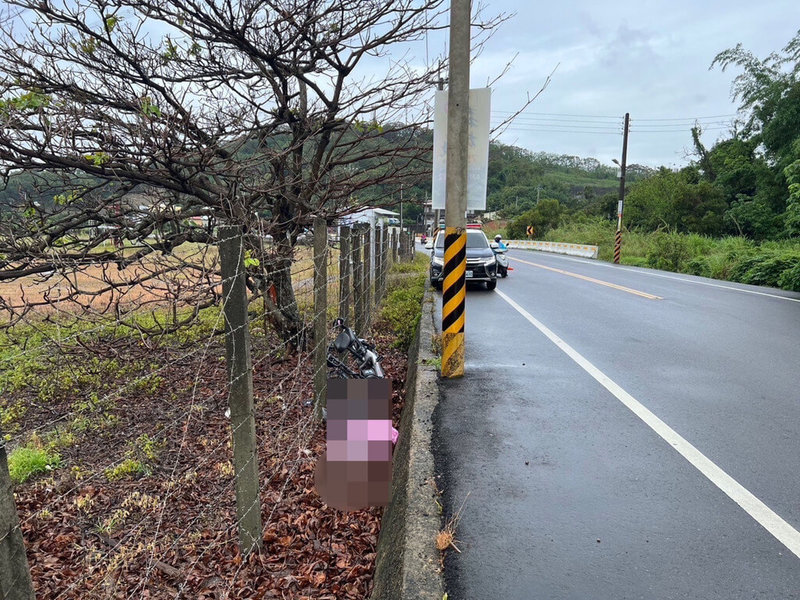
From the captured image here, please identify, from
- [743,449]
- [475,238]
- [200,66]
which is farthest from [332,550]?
[475,238]

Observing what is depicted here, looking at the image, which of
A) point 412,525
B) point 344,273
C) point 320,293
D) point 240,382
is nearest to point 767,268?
point 344,273

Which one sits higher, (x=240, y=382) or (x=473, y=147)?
(x=473, y=147)

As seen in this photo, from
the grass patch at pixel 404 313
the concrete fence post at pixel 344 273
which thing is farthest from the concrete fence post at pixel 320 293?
the grass patch at pixel 404 313

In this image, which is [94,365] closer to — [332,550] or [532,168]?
[332,550]

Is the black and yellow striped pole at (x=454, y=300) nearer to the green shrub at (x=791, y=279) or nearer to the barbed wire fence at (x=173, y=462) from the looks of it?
the barbed wire fence at (x=173, y=462)

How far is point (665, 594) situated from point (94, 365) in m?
6.69

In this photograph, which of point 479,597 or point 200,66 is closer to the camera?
point 479,597

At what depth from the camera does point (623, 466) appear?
3721mm

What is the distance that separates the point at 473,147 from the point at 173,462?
14.3ft

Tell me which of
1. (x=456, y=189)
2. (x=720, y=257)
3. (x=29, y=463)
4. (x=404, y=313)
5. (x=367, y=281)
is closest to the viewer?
(x=29, y=463)

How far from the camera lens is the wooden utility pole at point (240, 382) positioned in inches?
106

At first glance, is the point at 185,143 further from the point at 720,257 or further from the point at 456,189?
the point at 720,257

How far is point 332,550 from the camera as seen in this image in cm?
342

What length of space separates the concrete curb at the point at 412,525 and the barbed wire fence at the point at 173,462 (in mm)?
334
